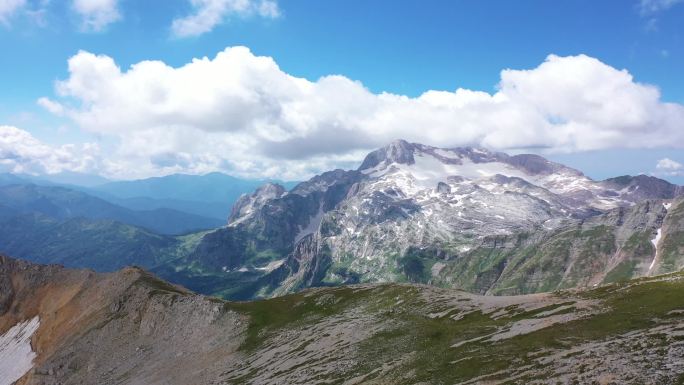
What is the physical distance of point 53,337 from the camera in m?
174

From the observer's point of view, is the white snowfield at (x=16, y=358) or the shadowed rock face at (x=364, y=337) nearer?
the shadowed rock face at (x=364, y=337)

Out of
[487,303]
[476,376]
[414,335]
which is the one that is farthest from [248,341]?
[476,376]

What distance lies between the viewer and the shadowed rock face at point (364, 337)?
178 ft

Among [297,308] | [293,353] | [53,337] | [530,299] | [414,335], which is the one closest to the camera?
[414,335]

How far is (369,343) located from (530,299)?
3340 centimetres

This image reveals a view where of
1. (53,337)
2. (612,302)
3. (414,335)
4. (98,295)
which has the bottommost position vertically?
(53,337)

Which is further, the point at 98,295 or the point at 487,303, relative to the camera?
the point at 98,295

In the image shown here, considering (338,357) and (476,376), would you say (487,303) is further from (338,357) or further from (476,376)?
(476,376)

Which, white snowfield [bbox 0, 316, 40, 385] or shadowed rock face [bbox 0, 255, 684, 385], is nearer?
shadowed rock face [bbox 0, 255, 684, 385]

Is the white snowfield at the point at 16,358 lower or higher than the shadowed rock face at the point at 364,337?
lower

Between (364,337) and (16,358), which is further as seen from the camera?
(16,358)

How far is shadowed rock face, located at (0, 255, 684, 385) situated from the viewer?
54.3 m

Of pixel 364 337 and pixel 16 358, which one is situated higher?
pixel 364 337

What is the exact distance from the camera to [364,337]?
9356 centimetres
